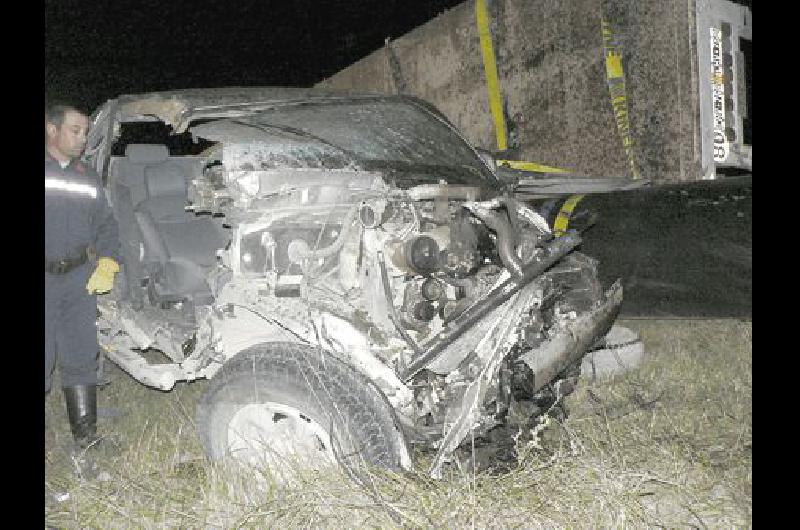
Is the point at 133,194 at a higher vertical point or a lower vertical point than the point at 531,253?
higher

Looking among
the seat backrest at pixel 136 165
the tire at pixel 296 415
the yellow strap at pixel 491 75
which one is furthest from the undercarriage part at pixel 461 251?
the yellow strap at pixel 491 75

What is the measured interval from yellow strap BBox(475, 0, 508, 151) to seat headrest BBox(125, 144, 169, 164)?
420 cm

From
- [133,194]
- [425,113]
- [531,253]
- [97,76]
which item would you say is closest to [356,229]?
[531,253]

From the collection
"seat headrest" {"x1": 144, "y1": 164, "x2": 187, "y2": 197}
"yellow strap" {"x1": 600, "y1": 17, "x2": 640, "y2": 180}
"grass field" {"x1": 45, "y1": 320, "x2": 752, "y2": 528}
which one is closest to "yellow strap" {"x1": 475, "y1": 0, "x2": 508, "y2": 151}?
"yellow strap" {"x1": 600, "y1": 17, "x2": 640, "y2": 180}

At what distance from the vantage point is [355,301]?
2578mm

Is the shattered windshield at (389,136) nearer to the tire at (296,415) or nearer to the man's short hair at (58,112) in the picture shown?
the man's short hair at (58,112)

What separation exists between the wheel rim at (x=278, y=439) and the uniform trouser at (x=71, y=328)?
39.7 inches

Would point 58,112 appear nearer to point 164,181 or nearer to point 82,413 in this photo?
point 164,181

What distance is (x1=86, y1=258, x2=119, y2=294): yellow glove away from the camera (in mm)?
3174

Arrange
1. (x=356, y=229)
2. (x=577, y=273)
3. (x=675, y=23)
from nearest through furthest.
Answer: (x=356, y=229) → (x=577, y=273) → (x=675, y=23)

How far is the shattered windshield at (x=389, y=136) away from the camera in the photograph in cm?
308

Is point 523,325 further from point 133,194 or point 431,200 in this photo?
point 133,194
